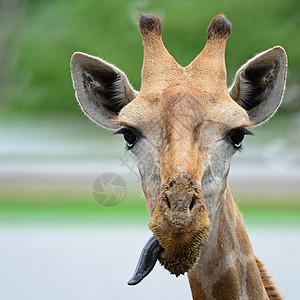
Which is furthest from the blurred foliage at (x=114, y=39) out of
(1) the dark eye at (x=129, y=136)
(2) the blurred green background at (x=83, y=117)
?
(1) the dark eye at (x=129, y=136)

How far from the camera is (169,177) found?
384 centimetres

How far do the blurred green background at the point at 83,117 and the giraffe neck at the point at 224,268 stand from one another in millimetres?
10547

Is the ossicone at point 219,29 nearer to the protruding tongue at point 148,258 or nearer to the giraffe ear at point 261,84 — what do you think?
the giraffe ear at point 261,84

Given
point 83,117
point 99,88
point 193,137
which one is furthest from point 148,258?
point 83,117

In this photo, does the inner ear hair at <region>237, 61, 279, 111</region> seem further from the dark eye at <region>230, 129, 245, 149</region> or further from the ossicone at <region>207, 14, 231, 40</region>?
the dark eye at <region>230, 129, 245, 149</region>

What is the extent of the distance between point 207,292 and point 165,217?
1.17 m

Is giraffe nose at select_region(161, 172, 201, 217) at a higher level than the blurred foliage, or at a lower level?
lower

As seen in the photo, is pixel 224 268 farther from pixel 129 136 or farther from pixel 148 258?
pixel 129 136

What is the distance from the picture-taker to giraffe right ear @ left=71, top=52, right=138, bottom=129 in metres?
5.01

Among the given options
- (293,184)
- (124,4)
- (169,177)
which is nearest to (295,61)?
(293,184)

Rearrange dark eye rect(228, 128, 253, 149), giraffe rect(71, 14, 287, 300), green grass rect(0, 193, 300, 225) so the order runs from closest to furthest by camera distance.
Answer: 1. giraffe rect(71, 14, 287, 300)
2. dark eye rect(228, 128, 253, 149)
3. green grass rect(0, 193, 300, 225)

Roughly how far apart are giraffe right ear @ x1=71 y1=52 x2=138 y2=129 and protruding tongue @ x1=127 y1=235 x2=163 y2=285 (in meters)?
1.15

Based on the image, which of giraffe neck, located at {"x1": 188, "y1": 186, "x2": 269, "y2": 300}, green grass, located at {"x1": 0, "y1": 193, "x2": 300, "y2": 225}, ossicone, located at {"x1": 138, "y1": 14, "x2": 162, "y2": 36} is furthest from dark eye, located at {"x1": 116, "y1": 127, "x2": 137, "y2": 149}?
green grass, located at {"x1": 0, "y1": 193, "x2": 300, "y2": 225}

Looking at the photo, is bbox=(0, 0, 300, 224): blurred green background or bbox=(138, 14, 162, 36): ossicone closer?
bbox=(138, 14, 162, 36): ossicone
